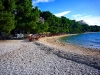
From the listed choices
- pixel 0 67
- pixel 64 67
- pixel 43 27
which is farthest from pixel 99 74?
pixel 43 27

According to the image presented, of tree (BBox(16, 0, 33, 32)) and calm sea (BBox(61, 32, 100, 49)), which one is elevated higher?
tree (BBox(16, 0, 33, 32))

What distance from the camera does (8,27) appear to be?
34344mm

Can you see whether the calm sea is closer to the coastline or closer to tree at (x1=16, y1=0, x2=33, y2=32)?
the coastline

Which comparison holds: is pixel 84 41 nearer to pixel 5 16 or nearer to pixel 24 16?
pixel 24 16

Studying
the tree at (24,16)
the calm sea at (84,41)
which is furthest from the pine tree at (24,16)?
the calm sea at (84,41)

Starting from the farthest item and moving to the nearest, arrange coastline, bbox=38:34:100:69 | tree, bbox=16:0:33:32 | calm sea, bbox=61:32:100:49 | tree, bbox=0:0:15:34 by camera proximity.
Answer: calm sea, bbox=61:32:100:49 → tree, bbox=16:0:33:32 → tree, bbox=0:0:15:34 → coastline, bbox=38:34:100:69

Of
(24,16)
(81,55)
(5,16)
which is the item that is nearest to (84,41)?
(24,16)

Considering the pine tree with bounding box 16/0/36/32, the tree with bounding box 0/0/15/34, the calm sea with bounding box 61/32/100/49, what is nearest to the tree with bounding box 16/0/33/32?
the pine tree with bounding box 16/0/36/32

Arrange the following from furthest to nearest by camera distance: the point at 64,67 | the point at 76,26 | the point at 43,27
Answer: the point at 76,26, the point at 43,27, the point at 64,67

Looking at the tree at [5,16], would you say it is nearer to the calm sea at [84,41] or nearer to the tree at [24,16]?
the tree at [24,16]

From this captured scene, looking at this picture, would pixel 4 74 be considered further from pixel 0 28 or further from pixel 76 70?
pixel 0 28

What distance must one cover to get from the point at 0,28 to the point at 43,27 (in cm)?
2853

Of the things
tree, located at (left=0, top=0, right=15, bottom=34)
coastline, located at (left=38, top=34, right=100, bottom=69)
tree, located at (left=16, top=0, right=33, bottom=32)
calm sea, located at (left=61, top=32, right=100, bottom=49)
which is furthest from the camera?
calm sea, located at (left=61, top=32, right=100, bottom=49)

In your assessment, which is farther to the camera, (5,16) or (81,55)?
(5,16)
